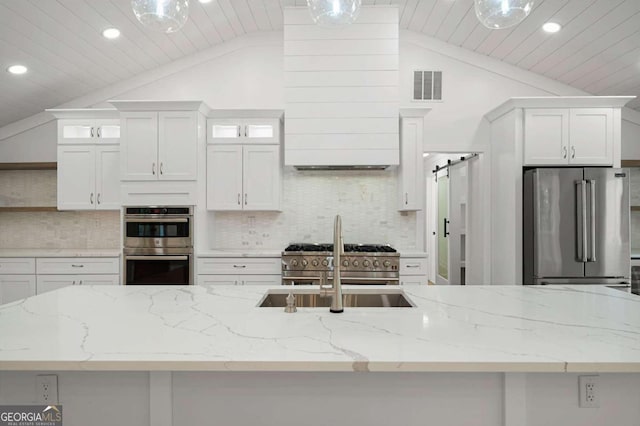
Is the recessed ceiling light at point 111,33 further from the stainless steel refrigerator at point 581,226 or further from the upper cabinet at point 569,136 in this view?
the stainless steel refrigerator at point 581,226

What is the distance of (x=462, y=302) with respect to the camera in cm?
199

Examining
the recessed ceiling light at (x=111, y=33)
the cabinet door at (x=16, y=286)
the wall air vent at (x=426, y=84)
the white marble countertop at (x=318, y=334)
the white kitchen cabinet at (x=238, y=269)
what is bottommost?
the cabinet door at (x=16, y=286)

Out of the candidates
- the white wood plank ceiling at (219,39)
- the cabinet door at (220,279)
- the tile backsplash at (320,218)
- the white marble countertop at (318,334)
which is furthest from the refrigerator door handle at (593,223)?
the cabinet door at (220,279)

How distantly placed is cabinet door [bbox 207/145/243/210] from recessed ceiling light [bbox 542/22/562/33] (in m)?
3.22

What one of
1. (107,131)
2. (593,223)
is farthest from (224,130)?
(593,223)

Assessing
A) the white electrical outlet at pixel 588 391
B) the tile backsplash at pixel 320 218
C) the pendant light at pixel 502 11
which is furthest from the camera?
the tile backsplash at pixel 320 218

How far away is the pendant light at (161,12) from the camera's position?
177 centimetres

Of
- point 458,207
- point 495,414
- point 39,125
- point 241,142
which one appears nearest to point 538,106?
point 458,207

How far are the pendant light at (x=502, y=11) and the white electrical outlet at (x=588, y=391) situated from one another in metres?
1.42

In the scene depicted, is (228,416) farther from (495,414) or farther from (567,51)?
(567,51)

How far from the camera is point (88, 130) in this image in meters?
4.61

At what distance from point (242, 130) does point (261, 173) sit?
519 mm

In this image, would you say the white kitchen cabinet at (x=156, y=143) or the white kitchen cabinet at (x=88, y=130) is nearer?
the white kitchen cabinet at (x=156, y=143)

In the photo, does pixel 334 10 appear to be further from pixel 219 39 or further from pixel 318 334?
pixel 219 39
